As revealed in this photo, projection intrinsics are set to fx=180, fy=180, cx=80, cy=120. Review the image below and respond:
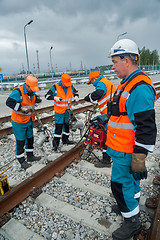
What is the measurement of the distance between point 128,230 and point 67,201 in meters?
1.06

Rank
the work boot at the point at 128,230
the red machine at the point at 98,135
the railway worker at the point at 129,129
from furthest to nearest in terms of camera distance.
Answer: the red machine at the point at 98,135, the work boot at the point at 128,230, the railway worker at the point at 129,129

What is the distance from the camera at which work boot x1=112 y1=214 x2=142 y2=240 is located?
2214 millimetres

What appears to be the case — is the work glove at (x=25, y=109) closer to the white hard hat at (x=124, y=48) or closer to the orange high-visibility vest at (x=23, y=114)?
the orange high-visibility vest at (x=23, y=114)

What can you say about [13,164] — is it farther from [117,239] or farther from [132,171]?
[132,171]

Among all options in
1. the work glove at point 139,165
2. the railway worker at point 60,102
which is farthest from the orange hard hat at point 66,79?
the work glove at point 139,165

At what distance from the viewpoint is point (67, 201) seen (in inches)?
116

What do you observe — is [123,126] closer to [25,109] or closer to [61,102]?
[25,109]

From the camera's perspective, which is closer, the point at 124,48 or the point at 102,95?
the point at 124,48

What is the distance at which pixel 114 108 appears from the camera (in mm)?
2129

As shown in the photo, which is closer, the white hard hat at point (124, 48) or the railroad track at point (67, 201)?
the white hard hat at point (124, 48)

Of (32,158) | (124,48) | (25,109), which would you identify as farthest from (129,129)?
(32,158)

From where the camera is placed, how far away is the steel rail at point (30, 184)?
2.74m

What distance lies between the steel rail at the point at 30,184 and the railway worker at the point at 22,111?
729 mm

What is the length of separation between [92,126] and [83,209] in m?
1.73
